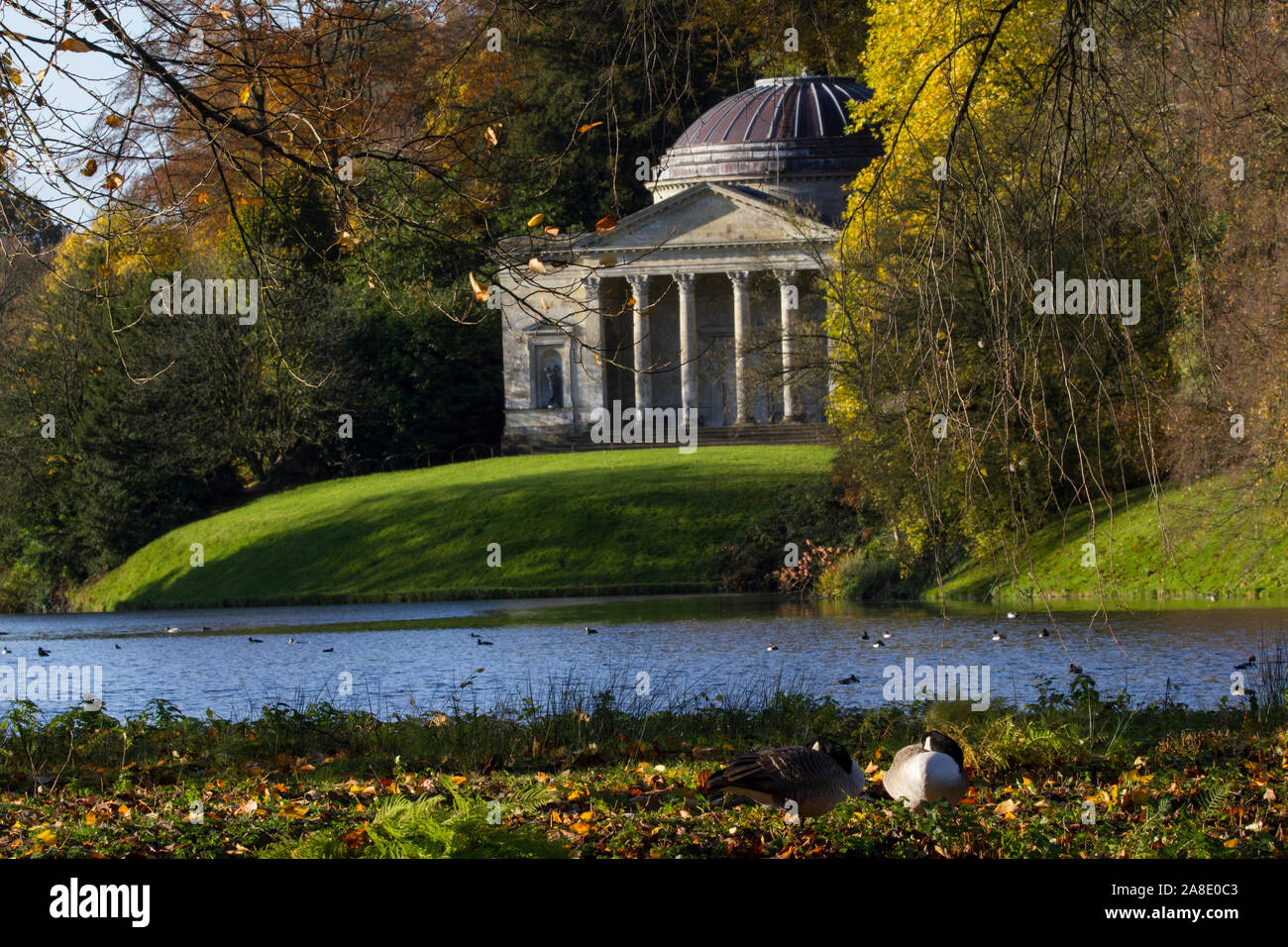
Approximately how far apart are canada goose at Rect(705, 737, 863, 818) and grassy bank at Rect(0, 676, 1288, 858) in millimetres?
104

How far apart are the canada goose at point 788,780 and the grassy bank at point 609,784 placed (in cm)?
10

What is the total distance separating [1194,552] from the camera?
78.7 ft

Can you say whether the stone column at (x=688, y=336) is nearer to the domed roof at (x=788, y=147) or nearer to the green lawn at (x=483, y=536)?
the domed roof at (x=788, y=147)

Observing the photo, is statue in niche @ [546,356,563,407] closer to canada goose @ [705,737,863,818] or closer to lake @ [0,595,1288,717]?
lake @ [0,595,1288,717]

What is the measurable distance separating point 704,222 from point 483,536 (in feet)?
72.5

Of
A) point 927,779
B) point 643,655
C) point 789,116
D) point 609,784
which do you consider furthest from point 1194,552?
point 789,116

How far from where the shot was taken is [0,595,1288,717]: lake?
13852 mm

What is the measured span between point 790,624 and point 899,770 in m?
15.5

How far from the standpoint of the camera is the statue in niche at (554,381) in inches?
2345

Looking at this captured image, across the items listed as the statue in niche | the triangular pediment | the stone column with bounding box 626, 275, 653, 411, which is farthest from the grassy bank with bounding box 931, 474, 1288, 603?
the statue in niche

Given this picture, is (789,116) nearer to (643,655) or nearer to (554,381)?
(554,381)
